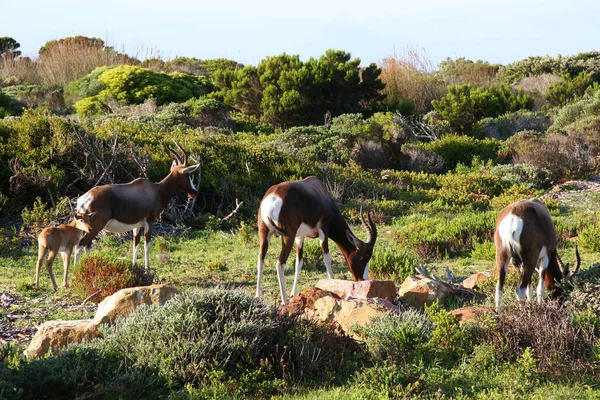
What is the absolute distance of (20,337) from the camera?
795 cm

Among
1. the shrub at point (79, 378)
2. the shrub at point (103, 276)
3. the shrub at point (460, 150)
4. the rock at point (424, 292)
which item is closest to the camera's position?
the shrub at point (79, 378)

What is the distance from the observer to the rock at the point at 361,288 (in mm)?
8352

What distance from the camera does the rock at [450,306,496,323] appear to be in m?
7.26

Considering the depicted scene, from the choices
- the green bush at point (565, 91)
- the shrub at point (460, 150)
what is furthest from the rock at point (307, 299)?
the green bush at point (565, 91)

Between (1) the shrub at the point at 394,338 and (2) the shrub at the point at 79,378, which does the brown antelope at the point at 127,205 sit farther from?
(1) the shrub at the point at 394,338

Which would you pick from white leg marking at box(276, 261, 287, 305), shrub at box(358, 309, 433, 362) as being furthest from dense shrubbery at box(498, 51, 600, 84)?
shrub at box(358, 309, 433, 362)

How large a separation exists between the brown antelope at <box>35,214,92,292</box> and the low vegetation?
442 mm

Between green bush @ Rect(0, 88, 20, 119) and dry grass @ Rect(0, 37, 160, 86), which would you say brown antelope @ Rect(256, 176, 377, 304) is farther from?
dry grass @ Rect(0, 37, 160, 86)

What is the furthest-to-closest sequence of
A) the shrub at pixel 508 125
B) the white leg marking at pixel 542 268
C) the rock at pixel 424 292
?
the shrub at pixel 508 125, the rock at pixel 424 292, the white leg marking at pixel 542 268

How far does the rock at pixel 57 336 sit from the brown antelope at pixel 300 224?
263cm

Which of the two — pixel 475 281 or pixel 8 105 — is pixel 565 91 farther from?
pixel 475 281

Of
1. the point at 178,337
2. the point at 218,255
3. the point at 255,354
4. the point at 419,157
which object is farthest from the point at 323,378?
the point at 419,157

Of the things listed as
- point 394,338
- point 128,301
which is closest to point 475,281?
point 394,338

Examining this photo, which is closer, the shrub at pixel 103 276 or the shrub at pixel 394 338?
the shrub at pixel 394 338
